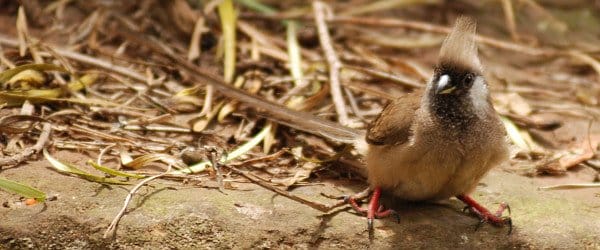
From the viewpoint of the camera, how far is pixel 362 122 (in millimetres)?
4426

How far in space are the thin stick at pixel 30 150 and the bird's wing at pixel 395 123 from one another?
4.91 feet

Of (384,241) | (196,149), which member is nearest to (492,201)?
(384,241)

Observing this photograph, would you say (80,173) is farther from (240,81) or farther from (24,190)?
(240,81)

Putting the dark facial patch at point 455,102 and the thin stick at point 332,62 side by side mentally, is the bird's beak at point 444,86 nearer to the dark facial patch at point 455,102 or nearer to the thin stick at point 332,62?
the dark facial patch at point 455,102

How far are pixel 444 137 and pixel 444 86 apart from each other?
0.71 feet

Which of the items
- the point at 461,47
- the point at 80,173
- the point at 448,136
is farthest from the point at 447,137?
the point at 80,173

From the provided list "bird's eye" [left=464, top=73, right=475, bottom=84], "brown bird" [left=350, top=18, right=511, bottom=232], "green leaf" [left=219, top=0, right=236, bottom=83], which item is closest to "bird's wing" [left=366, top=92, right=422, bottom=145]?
"brown bird" [left=350, top=18, right=511, bottom=232]

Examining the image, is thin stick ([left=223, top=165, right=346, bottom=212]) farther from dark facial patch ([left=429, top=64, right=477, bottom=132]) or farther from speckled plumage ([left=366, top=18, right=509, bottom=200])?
dark facial patch ([left=429, top=64, right=477, bottom=132])

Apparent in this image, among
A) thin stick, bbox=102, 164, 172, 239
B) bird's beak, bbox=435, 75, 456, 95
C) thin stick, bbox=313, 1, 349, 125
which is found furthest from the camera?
thin stick, bbox=313, 1, 349, 125

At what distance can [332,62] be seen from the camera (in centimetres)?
486

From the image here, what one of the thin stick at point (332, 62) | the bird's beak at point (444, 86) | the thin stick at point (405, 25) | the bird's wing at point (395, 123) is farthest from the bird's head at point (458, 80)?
the thin stick at point (405, 25)

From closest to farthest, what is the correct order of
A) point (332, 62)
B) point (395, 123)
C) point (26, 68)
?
point (395, 123)
point (26, 68)
point (332, 62)

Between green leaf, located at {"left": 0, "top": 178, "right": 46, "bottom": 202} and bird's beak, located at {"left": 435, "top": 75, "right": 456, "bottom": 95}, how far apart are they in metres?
1.68

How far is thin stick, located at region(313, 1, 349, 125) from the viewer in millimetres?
4414
